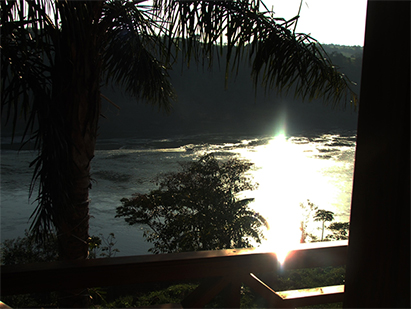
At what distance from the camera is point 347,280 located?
0.42 meters

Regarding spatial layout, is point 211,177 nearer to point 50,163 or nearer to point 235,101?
point 50,163

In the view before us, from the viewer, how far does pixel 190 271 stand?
1.01 metres

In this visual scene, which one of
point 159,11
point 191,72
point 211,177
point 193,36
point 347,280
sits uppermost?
point 191,72

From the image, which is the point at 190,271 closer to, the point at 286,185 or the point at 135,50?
the point at 135,50

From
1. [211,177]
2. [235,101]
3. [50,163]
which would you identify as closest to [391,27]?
[50,163]

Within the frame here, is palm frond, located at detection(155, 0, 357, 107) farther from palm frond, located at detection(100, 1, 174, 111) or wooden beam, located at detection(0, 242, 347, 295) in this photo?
wooden beam, located at detection(0, 242, 347, 295)

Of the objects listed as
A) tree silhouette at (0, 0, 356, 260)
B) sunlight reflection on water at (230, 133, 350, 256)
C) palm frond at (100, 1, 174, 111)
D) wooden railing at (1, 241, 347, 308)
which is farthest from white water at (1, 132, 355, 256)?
wooden railing at (1, 241, 347, 308)

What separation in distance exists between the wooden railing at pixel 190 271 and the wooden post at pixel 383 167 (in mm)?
652

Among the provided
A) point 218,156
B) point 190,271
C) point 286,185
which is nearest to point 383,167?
point 190,271

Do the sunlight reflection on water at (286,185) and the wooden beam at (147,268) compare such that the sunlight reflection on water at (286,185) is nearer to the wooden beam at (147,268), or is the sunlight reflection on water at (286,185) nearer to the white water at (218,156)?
the white water at (218,156)

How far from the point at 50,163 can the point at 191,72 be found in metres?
20.2

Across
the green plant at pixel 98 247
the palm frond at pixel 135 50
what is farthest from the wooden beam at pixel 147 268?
the green plant at pixel 98 247

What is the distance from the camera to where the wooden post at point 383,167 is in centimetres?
37

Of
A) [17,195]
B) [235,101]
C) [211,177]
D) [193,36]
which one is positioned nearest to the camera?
[193,36]
